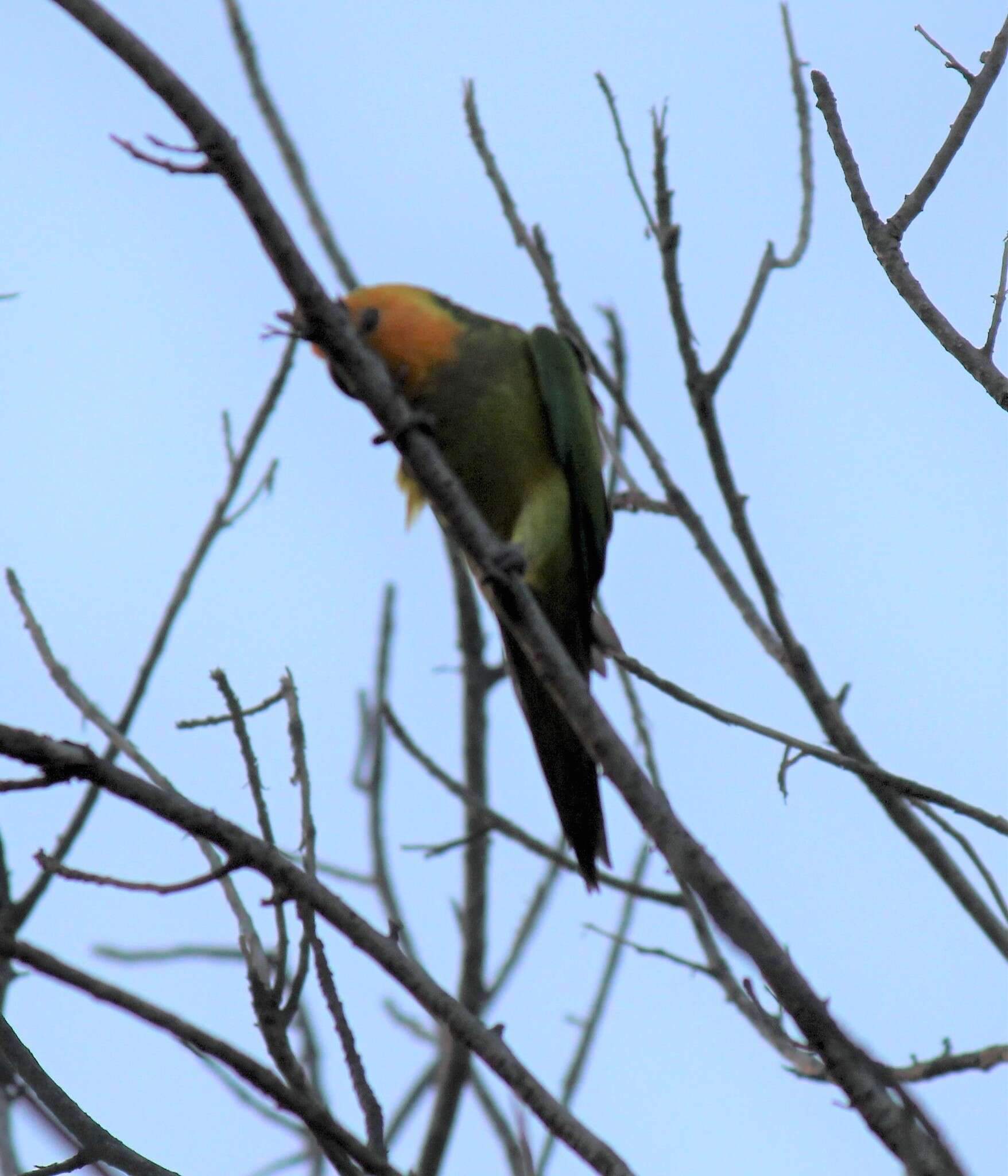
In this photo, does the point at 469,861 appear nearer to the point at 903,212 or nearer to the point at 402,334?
the point at 402,334

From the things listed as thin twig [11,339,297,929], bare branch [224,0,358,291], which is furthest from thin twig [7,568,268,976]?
bare branch [224,0,358,291]

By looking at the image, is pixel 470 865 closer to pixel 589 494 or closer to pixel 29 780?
pixel 589 494

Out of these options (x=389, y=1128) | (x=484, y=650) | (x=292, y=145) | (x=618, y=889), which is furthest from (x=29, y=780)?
(x=292, y=145)

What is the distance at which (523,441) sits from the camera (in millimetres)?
5145

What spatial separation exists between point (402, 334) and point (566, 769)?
165 cm

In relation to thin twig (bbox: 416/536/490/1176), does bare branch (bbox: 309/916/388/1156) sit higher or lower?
lower

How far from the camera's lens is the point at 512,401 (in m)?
5.12

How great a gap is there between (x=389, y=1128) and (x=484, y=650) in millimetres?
1726

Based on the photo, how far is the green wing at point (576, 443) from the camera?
5.21 meters

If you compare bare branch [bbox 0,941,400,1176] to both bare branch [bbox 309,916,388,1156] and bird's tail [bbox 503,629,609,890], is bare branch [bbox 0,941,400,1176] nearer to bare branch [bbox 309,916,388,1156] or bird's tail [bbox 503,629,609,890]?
bare branch [bbox 309,916,388,1156]

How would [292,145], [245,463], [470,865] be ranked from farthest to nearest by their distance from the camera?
1. [292,145]
2. [470,865]
3. [245,463]

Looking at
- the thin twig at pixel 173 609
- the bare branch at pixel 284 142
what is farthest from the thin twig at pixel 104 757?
the bare branch at pixel 284 142

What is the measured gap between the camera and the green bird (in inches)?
196

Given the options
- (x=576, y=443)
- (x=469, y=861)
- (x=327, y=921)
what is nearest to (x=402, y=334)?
(x=576, y=443)
